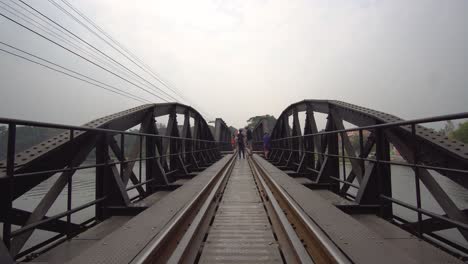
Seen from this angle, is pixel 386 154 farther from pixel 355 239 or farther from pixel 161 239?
pixel 161 239

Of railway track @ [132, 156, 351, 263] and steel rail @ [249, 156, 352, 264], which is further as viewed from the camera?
railway track @ [132, 156, 351, 263]

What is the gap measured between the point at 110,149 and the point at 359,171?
4.19m

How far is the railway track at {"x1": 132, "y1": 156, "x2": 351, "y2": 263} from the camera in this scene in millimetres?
2414

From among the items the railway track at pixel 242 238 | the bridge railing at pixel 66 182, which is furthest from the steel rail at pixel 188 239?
the bridge railing at pixel 66 182

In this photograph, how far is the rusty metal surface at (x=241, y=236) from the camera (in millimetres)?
2686

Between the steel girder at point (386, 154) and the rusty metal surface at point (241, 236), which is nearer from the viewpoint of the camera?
the rusty metal surface at point (241, 236)

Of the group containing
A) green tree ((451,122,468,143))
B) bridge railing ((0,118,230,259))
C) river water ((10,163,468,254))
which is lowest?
river water ((10,163,468,254))

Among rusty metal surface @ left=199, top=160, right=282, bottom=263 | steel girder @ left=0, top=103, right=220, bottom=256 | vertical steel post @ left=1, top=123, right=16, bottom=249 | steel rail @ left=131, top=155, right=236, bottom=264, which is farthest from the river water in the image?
rusty metal surface @ left=199, top=160, right=282, bottom=263

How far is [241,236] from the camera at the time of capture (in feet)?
10.9

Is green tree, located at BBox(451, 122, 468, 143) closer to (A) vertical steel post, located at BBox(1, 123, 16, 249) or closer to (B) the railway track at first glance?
(B) the railway track

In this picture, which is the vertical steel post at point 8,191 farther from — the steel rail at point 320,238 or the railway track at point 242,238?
the steel rail at point 320,238

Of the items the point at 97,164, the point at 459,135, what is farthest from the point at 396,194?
the point at 97,164

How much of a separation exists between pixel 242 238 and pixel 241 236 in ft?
0.24

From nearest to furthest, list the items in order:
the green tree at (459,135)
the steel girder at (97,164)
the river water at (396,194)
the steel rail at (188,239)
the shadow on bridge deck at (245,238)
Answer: the shadow on bridge deck at (245,238), the steel rail at (188,239), the steel girder at (97,164), the green tree at (459,135), the river water at (396,194)
